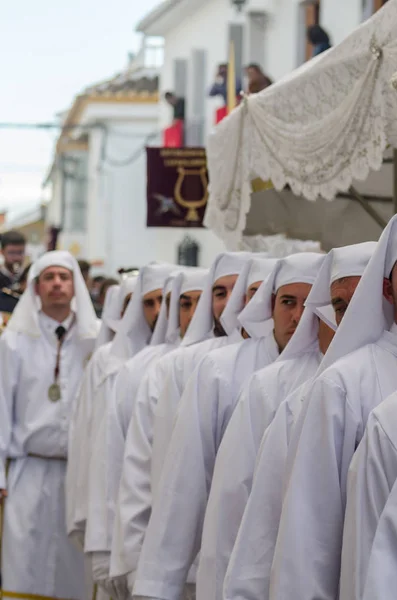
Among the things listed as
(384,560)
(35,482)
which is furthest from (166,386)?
(384,560)

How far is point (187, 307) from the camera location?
7.54 m

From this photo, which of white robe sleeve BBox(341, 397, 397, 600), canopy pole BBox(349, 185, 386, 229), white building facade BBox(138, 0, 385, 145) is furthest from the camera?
white building facade BBox(138, 0, 385, 145)

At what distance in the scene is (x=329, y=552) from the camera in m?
4.07

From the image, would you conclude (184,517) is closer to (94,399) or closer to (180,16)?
(94,399)

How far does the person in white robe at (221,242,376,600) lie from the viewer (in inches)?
177

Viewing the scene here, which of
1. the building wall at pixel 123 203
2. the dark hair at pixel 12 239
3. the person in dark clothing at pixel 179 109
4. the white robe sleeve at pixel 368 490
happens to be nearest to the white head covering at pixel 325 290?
the white robe sleeve at pixel 368 490

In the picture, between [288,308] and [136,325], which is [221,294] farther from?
[136,325]

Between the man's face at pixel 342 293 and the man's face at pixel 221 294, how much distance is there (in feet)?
6.81

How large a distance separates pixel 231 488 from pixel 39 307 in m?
4.50

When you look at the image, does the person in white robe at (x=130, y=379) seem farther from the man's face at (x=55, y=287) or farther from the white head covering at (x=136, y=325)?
the man's face at (x=55, y=287)

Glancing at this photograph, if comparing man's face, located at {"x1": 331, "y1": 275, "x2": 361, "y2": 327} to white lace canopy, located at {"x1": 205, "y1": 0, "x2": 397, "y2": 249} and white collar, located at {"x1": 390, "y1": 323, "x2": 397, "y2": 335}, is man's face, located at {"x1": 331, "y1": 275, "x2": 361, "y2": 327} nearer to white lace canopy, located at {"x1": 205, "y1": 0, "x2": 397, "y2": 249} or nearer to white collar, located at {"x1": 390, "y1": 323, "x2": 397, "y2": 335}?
white collar, located at {"x1": 390, "y1": 323, "x2": 397, "y2": 335}

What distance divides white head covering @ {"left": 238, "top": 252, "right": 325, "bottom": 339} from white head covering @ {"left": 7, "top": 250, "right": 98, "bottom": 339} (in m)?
3.37

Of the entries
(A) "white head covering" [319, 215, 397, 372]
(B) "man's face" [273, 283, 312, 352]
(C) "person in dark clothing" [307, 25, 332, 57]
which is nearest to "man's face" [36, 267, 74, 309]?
(B) "man's face" [273, 283, 312, 352]

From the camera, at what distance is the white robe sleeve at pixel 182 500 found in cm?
559
